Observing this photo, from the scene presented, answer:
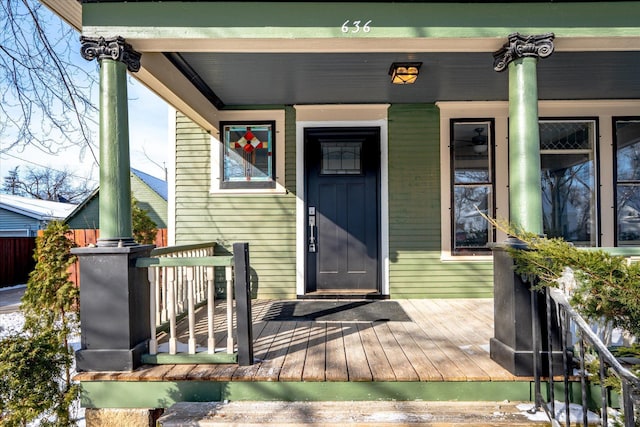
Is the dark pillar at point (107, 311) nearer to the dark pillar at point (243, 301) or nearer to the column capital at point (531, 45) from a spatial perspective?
the dark pillar at point (243, 301)

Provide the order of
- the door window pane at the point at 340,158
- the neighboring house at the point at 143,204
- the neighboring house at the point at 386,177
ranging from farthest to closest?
1. the neighboring house at the point at 143,204
2. the door window pane at the point at 340,158
3. the neighboring house at the point at 386,177

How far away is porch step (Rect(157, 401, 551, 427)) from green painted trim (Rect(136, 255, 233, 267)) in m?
0.88

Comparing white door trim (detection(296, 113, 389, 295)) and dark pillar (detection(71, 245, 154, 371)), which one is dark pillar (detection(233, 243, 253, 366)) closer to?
dark pillar (detection(71, 245, 154, 371))

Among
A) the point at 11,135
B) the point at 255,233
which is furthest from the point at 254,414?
the point at 11,135

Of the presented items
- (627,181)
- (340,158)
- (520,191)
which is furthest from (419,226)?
(627,181)

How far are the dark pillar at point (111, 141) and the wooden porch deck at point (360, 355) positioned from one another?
96cm

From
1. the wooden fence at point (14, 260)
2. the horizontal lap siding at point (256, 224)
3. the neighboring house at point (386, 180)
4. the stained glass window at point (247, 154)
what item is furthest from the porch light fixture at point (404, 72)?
the wooden fence at point (14, 260)

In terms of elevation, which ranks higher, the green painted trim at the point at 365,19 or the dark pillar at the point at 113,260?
the green painted trim at the point at 365,19

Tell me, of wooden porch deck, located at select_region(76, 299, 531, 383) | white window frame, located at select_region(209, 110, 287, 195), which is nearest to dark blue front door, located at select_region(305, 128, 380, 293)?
white window frame, located at select_region(209, 110, 287, 195)

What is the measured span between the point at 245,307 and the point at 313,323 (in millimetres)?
1207

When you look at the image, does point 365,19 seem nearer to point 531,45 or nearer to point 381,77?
point 531,45

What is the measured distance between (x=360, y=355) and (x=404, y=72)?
258cm

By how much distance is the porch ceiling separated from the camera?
134 inches

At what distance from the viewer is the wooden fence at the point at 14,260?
35.7 feet
